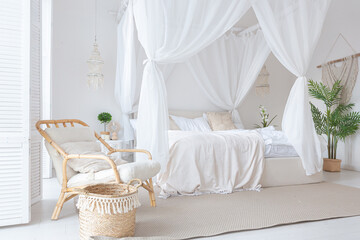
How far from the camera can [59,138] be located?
283cm

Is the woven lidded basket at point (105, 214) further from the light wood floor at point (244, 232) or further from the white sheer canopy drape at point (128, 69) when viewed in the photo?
the white sheer canopy drape at point (128, 69)

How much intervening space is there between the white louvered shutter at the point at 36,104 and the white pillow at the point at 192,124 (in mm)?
2440

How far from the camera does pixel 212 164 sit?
343 centimetres

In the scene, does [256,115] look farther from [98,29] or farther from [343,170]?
[98,29]

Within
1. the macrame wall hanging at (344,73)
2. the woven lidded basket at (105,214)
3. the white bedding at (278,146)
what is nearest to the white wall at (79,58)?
the white bedding at (278,146)

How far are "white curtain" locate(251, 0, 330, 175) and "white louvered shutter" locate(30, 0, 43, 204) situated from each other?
2.42 metres

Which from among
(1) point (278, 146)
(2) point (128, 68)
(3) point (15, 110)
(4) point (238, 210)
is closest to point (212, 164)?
(4) point (238, 210)

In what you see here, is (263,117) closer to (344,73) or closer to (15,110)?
(344,73)

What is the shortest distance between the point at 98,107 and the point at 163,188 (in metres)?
2.37

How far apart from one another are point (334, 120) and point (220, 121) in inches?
76.6

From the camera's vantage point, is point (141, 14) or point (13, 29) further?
point (141, 14)

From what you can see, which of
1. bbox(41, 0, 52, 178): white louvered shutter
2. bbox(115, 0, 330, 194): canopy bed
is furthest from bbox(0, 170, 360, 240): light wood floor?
bbox(41, 0, 52, 178): white louvered shutter

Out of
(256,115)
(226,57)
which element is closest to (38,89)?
(226,57)

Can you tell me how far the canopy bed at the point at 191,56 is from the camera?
317cm
